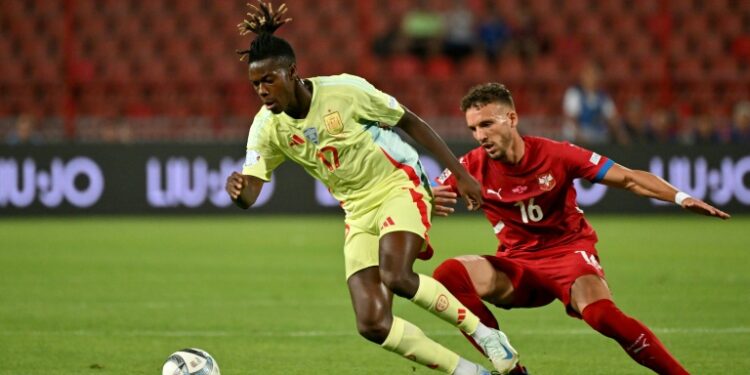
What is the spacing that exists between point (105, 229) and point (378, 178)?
1076cm

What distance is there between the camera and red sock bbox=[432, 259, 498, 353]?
5895mm

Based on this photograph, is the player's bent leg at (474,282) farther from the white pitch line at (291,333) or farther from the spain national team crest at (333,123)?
the white pitch line at (291,333)

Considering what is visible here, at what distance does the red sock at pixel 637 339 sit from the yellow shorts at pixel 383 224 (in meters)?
0.97

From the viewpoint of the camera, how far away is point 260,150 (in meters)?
5.99

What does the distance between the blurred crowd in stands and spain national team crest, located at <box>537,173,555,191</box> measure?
10628 mm

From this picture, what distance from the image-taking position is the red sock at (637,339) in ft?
17.3

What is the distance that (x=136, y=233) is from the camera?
1534 cm

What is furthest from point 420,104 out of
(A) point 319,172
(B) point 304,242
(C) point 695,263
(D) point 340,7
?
(A) point 319,172

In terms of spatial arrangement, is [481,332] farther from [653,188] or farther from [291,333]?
[291,333]

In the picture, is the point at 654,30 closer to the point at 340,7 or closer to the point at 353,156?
the point at 340,7

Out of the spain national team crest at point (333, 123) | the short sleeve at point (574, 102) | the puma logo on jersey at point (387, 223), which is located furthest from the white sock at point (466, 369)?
the short sleeve at point (574, 102)

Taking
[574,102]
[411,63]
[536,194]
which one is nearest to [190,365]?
[536,194]

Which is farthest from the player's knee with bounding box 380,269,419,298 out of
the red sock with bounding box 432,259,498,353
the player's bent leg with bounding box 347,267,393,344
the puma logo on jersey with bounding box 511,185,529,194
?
the puma logo on jersey with bounding box 511,185,529,194

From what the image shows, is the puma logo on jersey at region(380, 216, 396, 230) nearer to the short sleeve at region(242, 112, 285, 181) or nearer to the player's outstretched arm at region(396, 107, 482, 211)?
the player's outstretched arm at region(396, 107, 482, 211)
